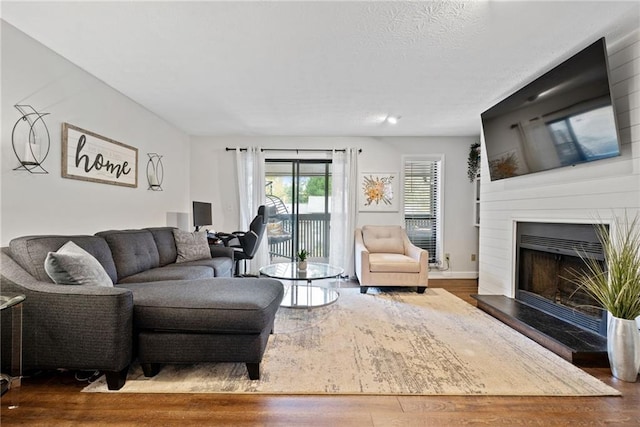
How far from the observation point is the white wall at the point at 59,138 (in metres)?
2.15

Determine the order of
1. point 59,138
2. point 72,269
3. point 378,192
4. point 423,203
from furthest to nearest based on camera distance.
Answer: point 423,203
point 378,192
point 59,138
point 72,269

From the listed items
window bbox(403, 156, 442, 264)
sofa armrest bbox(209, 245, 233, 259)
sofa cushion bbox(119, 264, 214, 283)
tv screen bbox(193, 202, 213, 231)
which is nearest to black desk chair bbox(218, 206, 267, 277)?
sofa armrest bbox(209, 245, 233, 259)

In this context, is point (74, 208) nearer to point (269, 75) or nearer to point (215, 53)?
point (215, 53)

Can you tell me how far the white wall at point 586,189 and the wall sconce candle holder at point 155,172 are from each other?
4222 millimetres

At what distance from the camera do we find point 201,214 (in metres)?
4.53

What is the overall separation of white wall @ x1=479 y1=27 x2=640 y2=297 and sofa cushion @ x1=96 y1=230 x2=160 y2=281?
3759mm

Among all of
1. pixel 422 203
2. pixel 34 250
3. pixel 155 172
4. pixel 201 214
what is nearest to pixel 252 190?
pixel 201 214

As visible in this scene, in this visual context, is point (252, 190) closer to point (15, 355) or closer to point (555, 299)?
point (15, 355)

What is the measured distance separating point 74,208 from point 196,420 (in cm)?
221

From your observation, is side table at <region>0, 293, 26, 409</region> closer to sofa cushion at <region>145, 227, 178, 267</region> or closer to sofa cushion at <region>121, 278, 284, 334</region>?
sofa cushion at <region>121, 278, 284, 334</region>

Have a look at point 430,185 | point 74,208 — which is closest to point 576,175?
point 430,185

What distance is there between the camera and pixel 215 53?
245cm

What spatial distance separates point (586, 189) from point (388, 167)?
9.61 ft

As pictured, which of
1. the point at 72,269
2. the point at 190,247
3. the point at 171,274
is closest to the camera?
the point at 72,269
